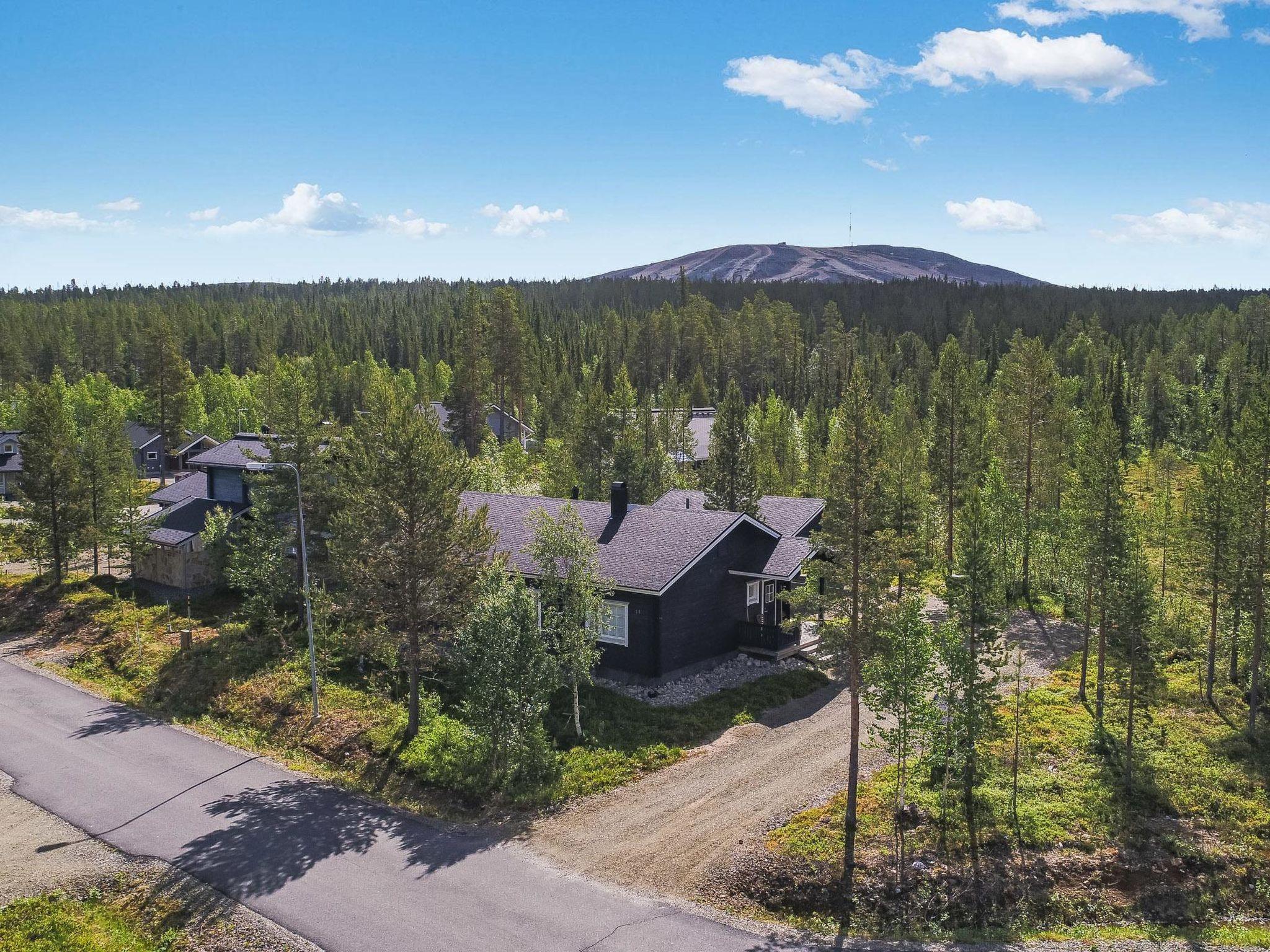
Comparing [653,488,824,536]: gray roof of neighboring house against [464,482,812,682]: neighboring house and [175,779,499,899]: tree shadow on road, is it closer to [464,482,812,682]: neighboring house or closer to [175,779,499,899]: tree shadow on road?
[464,482,812,682]: neighboring house

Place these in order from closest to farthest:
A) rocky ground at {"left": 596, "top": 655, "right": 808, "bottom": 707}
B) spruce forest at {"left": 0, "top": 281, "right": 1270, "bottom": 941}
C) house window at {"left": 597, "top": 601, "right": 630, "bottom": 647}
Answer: spruce forest at {"left": 0, "top": 281, "right": 1270, "bottom": 941}, rocky ground at {"left": 596, "top": 655, "right": 808, "bottom": 707}, house window at {"left": 597, "top": 601, "right": 630, "bottom": 647}

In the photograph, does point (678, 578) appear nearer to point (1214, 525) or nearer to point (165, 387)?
point (1214, 525)

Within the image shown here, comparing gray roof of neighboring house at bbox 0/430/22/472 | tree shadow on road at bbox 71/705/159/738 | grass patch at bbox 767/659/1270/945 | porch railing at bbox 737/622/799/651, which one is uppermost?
gray roof of neighboring house at bbox 0/430/22/472

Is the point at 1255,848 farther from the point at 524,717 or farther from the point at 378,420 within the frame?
the point at 378,420

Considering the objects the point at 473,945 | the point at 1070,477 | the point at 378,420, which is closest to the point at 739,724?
the point at 473,945

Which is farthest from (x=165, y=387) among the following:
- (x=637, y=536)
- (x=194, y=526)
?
(x=637, y=536)

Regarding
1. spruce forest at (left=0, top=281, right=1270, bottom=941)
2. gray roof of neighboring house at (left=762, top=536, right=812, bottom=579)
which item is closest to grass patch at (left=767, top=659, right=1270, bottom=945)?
spruce forest at (left=0, top=281, right=1270, bottom=941)

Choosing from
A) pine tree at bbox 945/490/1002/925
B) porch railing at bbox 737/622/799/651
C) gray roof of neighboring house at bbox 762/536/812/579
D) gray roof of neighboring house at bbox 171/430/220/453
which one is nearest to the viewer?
pine tree at bbox 945/490/1002/925

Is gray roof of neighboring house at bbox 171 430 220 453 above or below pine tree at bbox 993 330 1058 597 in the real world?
below
